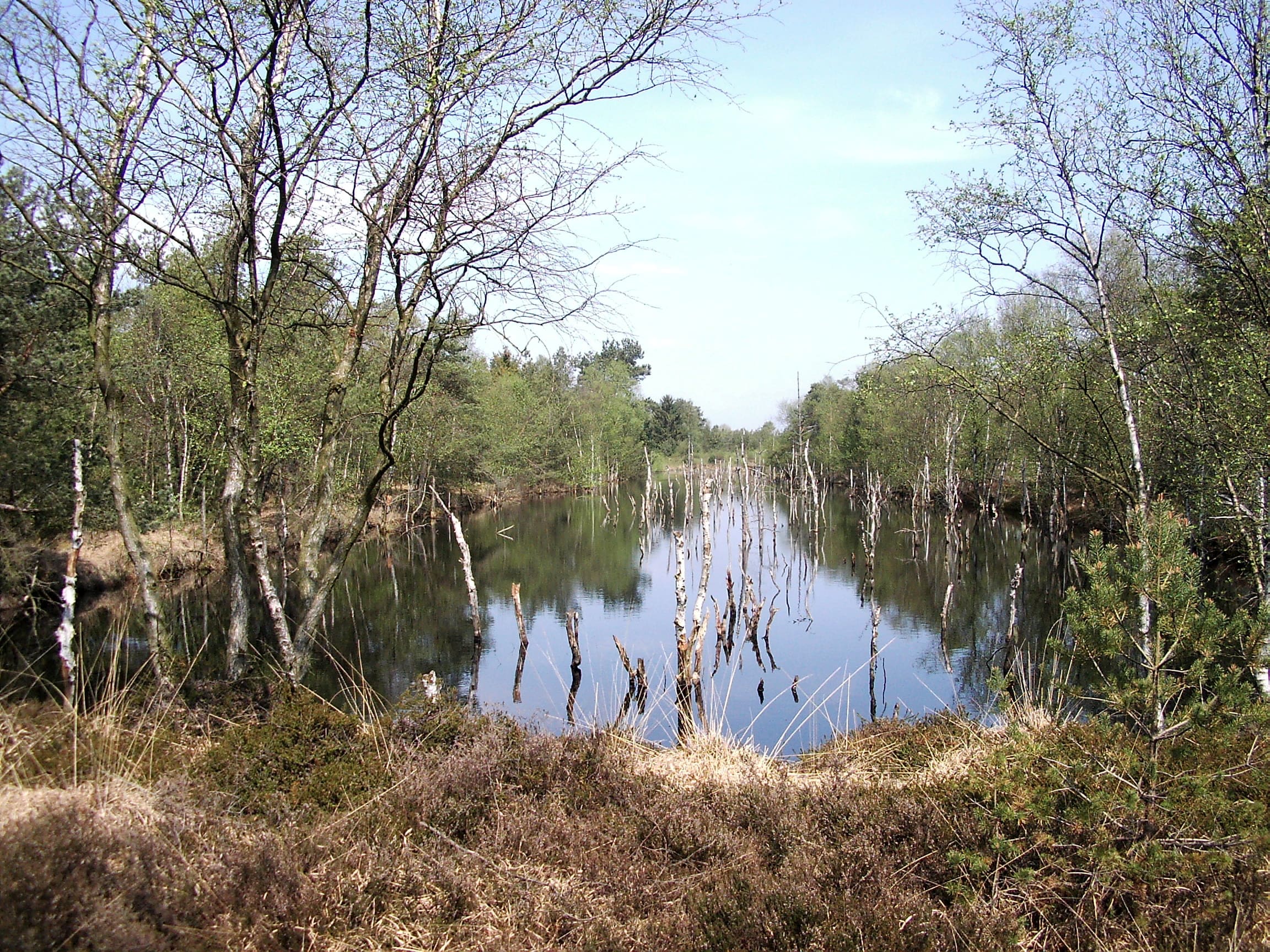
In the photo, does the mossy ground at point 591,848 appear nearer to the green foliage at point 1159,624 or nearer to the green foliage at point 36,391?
the green foliage at point 1159,624

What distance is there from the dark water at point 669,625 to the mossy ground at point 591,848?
6.83 feet

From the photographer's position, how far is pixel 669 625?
18219mm

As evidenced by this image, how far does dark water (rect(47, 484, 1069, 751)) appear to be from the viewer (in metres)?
12.5

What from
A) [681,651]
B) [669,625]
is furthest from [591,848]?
[669,625]

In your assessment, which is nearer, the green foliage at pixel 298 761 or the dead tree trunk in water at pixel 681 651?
the green foliage at pixel 298 761

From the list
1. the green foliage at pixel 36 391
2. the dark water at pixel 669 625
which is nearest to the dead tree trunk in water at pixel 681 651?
the dark water at pixel 669 625

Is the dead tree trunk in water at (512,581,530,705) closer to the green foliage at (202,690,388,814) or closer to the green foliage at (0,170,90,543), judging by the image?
the green foliage at (0,170,90,543)

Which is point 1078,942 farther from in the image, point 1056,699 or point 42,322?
point 42,322

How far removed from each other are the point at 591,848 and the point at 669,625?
559 inches

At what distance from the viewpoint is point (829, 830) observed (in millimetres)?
4340

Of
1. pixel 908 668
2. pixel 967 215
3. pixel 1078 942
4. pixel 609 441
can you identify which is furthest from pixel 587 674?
pixel 609 441

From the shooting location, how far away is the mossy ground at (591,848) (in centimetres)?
311

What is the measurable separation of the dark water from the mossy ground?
2081 millimetres

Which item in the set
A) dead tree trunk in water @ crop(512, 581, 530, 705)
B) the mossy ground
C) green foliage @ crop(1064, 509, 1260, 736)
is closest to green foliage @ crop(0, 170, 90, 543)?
dead tree trunk in water @ crop(512, 581, 530, 705)
